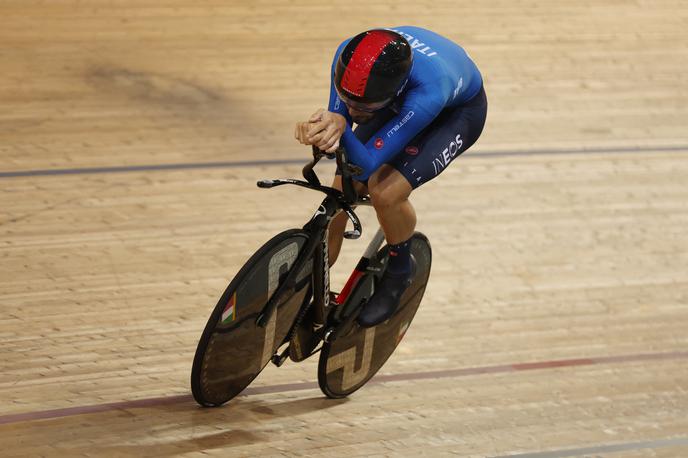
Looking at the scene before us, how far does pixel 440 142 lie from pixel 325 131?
496mm

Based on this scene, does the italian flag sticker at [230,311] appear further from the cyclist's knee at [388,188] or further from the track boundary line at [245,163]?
the track boundary line at [245,163]

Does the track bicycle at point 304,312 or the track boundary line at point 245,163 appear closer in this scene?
the track bicycle at point 304,312

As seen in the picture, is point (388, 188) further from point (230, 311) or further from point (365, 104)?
point (230, 311)

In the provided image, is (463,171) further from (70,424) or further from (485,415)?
(70,424)

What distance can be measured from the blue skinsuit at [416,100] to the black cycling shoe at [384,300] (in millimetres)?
441

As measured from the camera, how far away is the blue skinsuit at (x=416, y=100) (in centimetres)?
255

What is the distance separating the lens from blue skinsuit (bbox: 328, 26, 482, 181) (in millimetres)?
2547

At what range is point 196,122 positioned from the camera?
4.95 m

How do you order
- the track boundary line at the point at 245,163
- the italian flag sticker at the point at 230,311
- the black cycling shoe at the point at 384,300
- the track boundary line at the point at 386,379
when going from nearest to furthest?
the italian flag sticker at the point at 230,311 < the track boundary line at the point at 386,379 < the black cycling shoe at the point at 384,300 < the track boundary line at the point at 245,163

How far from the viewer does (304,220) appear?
430 cm

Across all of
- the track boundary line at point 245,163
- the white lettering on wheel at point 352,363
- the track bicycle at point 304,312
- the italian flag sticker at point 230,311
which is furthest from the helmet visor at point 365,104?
the track boundary line at point 245,163

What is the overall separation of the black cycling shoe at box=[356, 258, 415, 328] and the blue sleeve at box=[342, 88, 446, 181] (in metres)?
0.49

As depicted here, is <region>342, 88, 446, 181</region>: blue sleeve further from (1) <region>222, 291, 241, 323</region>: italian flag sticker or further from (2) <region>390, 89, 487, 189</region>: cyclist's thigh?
(1) <region>222, 291, 241, 323</region>: italian flag sticker

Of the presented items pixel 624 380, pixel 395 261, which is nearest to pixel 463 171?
pixel 624 380
